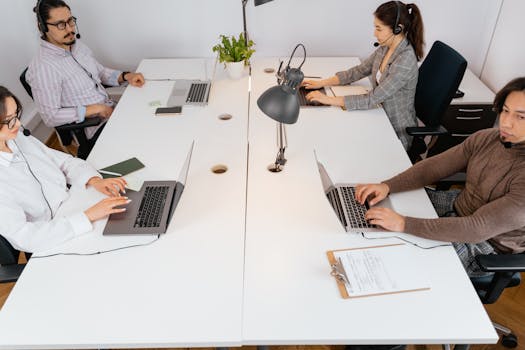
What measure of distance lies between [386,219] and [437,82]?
44.6 inches

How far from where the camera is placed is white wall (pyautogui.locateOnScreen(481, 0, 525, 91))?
279 centimetres

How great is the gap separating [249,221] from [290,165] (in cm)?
43

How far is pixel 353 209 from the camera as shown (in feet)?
5.55

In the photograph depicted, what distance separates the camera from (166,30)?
131 inches

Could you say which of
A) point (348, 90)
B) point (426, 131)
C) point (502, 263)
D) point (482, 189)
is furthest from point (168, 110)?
point (502, 263)

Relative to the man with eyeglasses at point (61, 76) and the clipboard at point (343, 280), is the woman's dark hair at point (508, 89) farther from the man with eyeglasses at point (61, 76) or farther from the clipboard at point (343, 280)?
the man with eyeglasses at point (61, 76)

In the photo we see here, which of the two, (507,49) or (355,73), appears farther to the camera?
(507,49)

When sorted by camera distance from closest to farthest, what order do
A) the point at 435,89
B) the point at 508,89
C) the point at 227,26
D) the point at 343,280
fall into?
the point at 343,280, the point at 508,89, the point at 435,89, the point at 227,26

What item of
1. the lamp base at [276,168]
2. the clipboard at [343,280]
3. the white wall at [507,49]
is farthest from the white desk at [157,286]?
the white wall at [507,49]

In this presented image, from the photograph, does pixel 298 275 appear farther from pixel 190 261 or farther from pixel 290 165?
pixel 290 165

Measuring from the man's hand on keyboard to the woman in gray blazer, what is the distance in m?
0.95

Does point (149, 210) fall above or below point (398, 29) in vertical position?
below

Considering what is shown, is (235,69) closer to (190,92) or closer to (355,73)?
(190,92)

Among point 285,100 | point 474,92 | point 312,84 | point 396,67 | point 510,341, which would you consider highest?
point 285,100
